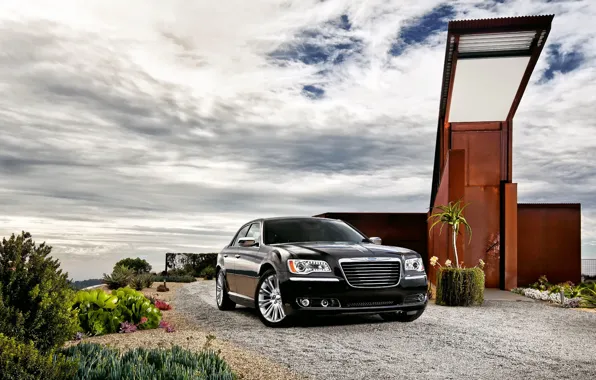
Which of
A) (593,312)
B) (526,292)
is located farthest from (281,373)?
(526,292)

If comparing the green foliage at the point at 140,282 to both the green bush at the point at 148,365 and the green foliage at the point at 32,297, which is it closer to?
the green bush at the point at 148,365

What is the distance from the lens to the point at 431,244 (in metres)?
19.8

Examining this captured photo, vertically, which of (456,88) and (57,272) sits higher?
(456,88)

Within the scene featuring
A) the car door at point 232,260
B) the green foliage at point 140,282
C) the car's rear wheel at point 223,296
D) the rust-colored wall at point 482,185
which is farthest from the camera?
the rust-colored wall at point 482,185

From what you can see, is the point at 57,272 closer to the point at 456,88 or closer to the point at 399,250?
the point at 399,250

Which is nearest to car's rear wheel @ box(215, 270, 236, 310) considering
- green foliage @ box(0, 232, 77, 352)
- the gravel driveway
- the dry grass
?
the gravel driveway

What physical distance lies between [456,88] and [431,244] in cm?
509

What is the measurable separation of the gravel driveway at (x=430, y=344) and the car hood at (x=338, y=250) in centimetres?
104

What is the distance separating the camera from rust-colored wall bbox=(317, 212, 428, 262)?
68.5 feet

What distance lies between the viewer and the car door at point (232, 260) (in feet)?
34.8

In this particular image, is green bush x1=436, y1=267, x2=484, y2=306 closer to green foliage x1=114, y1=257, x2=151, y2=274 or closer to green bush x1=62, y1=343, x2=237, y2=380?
green bush x1=62, y1=343, x2=237, y2=380

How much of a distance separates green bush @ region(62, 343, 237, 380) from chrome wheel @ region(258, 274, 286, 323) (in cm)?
328

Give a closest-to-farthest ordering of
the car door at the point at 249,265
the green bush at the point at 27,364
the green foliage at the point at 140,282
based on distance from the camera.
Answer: the green bush at the point at 27,364, the car door at the point at 249,265, the green foliage at the point at 140,282

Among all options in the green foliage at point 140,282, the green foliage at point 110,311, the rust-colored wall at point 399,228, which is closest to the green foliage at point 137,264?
the green foliage at point 140,282
